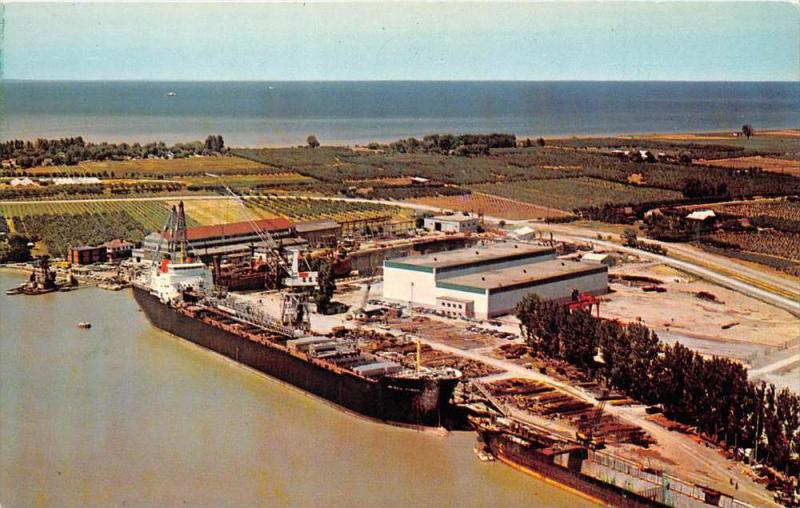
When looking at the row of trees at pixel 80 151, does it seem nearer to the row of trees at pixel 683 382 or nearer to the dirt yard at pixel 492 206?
the dirt yard at pixel 492 206

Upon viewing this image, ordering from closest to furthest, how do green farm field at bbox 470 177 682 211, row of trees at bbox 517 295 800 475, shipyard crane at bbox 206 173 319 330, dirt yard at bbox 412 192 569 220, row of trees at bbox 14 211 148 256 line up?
row of trees at bbox 517 295 800 475
shipyard crane at bbox 206 173 319 330
row of trees at bbox 14 211 148 256
dirt yard at bbox 412 192 569 220
green farm field at bbox 470 177 682 211

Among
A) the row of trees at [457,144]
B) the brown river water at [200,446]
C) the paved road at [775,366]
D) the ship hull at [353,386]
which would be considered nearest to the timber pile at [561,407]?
the ship hull at [353,386]

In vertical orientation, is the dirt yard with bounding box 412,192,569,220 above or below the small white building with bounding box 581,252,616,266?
above

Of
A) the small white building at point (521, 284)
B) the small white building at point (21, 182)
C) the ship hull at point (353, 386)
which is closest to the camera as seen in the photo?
the ship hull at point (353, 386)

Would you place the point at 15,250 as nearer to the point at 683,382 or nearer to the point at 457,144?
the point at 683,382

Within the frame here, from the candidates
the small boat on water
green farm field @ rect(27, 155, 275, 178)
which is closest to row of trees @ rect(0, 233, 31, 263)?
the small boat on water

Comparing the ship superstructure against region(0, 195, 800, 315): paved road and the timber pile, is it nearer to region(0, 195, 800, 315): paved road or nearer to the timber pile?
the timber pile
